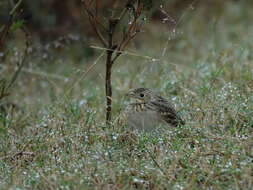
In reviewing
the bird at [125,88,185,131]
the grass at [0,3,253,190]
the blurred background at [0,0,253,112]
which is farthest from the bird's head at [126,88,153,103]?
the blurred background at [0,0,253,112]

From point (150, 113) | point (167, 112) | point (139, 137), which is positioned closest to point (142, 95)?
point (150, 113)

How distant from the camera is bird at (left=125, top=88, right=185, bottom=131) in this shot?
17.9 ft

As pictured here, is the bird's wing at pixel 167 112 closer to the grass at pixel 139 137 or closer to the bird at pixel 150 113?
the bird at pixel 150 113

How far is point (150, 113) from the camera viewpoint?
562 cm

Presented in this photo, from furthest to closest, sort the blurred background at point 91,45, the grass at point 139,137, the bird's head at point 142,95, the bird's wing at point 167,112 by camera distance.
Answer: the blurred background at point 91,45
the bird's head at point 142,95
the bird's wing at point 167,112
the grass at point 139,137

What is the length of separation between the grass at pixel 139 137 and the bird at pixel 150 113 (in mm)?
150

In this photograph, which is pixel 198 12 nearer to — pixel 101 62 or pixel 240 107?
pixel 101 62

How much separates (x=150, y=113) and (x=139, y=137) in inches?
29.6

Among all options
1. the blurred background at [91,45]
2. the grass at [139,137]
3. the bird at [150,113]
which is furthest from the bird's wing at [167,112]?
the blurred background at [91,45]

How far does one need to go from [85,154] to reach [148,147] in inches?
20.1

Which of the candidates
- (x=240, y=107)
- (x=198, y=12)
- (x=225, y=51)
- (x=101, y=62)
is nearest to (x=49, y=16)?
(x=101, y=62)

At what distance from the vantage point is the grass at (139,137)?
13.4 ft

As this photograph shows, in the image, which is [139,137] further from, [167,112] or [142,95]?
[142,95]

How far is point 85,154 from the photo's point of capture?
15.1ft
